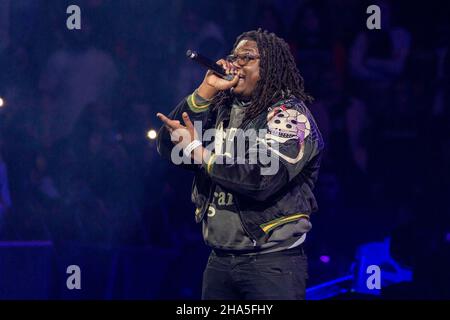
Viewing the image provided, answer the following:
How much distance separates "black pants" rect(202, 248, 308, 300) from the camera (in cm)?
317

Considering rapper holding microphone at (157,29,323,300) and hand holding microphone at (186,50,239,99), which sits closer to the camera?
rapper holding microphone at (157,29,323,300)

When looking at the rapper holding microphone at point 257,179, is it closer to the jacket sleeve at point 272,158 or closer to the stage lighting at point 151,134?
the jacket sleeve at point 272,158

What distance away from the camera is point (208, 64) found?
3.40 metres

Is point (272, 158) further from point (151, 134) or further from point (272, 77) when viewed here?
point (151, 134)

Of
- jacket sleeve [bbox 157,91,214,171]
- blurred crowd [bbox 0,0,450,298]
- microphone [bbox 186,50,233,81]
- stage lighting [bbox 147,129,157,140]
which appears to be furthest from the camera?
stage lighting [bbox 147,129,157,140]

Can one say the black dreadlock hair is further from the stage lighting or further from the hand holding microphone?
the stage lighting

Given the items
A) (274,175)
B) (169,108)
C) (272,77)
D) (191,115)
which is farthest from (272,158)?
(169,108)

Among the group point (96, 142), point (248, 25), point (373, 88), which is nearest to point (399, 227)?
point (373, 88)

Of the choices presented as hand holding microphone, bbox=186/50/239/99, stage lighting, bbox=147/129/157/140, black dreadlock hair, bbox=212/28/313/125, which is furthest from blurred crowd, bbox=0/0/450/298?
hand holding microphone, bbox=186/50/239/99

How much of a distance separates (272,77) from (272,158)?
19.0 inches

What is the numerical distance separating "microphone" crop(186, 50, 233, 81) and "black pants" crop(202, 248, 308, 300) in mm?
819

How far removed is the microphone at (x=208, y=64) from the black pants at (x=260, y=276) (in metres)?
0.82

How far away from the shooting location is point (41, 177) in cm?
650

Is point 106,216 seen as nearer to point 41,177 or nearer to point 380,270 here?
point 41,177
